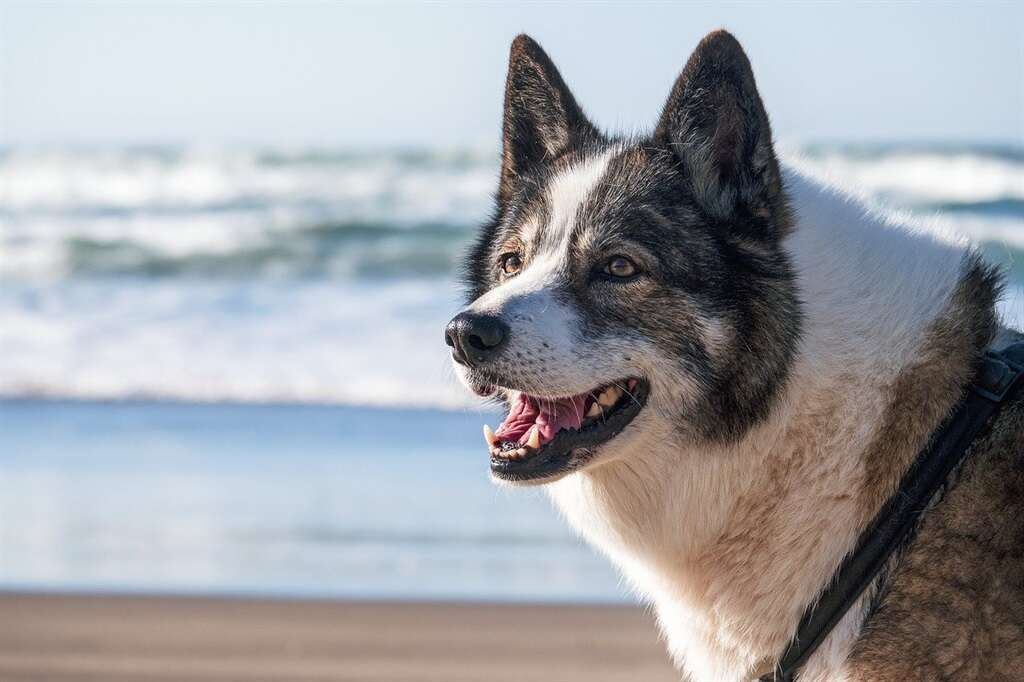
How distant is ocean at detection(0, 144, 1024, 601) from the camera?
206 inches

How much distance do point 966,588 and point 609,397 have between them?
0.85 metres

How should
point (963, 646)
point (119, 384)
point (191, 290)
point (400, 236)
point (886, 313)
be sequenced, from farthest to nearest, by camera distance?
point (400, 236), point (191, 290), point (119, 384), point (886, 313), point (963, 646)

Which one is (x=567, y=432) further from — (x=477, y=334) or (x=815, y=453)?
(x=815, y=453)

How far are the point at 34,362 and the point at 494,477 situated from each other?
7.28 metres

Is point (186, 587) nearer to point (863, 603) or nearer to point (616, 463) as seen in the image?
point (616, 463)

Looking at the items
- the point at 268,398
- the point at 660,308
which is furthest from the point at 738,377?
the point at 268,398

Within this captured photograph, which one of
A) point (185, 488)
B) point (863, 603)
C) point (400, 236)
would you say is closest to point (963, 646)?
point (863, 603)

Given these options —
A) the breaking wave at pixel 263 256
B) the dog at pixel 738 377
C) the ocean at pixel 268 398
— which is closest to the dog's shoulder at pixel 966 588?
the dog at pixel 738 377

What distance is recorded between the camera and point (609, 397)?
293 centimetres

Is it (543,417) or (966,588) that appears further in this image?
(543,417)

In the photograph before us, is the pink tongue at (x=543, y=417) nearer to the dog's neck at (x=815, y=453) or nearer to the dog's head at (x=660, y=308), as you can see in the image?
the dog's head at (x=660, y=308)

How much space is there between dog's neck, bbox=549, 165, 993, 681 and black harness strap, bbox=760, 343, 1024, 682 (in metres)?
0.03

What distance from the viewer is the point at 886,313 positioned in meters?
2.79

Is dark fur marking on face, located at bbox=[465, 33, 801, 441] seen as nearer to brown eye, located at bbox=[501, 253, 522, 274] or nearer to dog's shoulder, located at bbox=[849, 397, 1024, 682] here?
brown eye, located at bbox=[501, 253, 522, 274]
